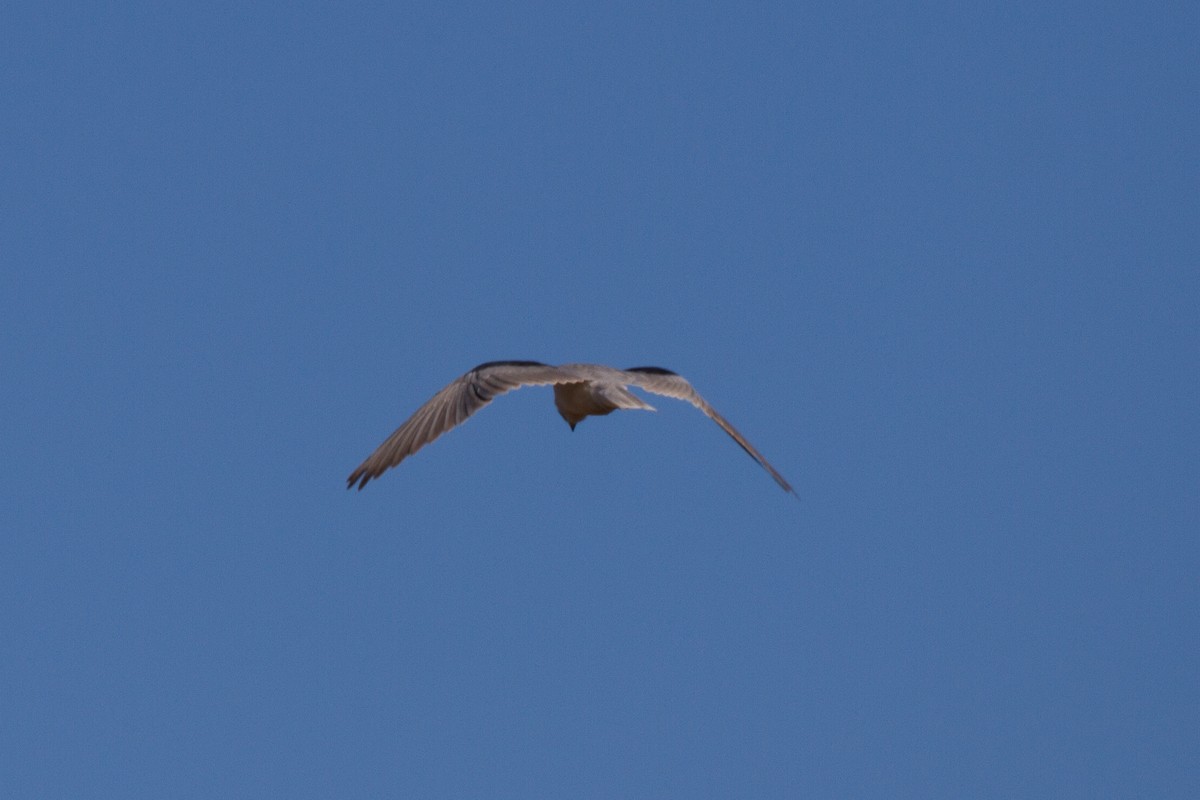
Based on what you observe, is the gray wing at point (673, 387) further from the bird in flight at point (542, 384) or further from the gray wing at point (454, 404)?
the gray wing at point (454, 404)

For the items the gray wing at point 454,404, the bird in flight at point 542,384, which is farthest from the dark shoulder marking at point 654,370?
the gray wing at point 454,404

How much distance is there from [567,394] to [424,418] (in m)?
3.51

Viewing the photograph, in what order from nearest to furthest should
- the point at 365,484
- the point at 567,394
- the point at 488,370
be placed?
the point at 365,484
the point at 488,370
the point at 567,394

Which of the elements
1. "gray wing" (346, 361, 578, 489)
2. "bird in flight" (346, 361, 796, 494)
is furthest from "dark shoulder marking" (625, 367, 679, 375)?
"gray wing" (346, 361, 578, 489)

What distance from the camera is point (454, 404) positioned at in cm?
2317

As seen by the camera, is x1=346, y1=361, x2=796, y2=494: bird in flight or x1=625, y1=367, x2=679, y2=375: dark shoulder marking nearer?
x1=346, y1=361, x2=796, y2=494: bird in flight

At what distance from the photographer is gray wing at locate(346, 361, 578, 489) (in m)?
22.1

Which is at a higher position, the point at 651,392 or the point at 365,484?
the point at 651,392

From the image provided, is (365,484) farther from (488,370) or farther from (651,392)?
(651,392)

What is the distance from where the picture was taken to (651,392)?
86.4ft

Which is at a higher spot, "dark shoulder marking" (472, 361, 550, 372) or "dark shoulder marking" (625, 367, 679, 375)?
"dark shoulder marking" (625, 367, 679, 375)

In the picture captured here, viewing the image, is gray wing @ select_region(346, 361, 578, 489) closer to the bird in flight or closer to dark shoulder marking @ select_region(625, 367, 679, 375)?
the bird in flight

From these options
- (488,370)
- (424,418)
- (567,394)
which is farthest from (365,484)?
(567,394)

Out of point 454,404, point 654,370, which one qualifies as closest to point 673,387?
point 654,370
